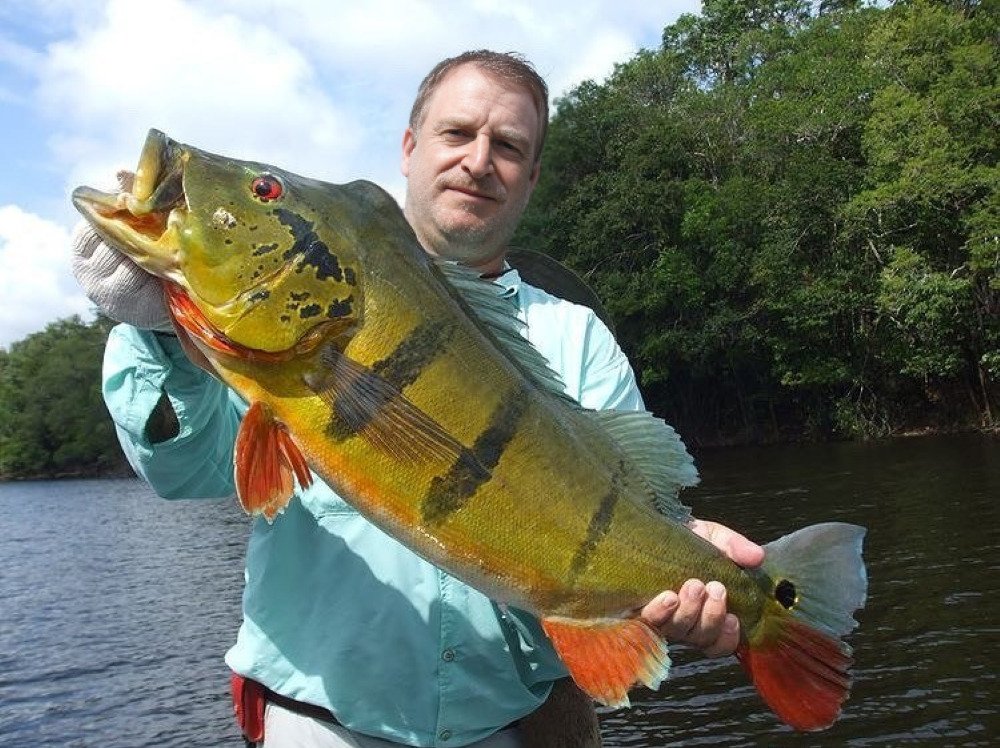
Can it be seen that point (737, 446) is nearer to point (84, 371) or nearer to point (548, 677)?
point (548, 677)

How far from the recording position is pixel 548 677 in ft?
10.2

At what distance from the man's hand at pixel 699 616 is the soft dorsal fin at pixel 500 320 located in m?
0.69

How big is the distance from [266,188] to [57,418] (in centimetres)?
7681

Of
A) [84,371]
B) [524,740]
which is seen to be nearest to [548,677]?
[524,740]

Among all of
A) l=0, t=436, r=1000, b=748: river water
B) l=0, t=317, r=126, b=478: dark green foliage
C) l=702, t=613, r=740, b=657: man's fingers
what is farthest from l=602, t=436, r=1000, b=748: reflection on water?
l=0, t=317, r=126, b=478: dark green foliage

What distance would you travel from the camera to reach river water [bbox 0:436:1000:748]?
8.66 meters

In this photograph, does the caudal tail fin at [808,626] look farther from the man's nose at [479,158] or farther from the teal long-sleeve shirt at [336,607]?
the man's nose at [479,158]

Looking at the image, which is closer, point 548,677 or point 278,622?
point 278,622

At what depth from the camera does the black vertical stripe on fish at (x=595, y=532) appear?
254cm

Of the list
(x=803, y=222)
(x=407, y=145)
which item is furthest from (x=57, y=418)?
(x=407, y=145)

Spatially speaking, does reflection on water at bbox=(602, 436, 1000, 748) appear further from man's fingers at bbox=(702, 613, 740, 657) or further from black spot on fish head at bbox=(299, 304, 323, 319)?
black spot on fish head at bbox=(299, 304, 323, 319)

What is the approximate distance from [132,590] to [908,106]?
28567 mm

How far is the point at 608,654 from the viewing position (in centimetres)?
262

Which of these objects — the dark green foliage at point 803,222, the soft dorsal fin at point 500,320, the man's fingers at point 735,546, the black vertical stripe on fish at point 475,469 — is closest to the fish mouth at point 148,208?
the soft dorsal fin at point 500,320
